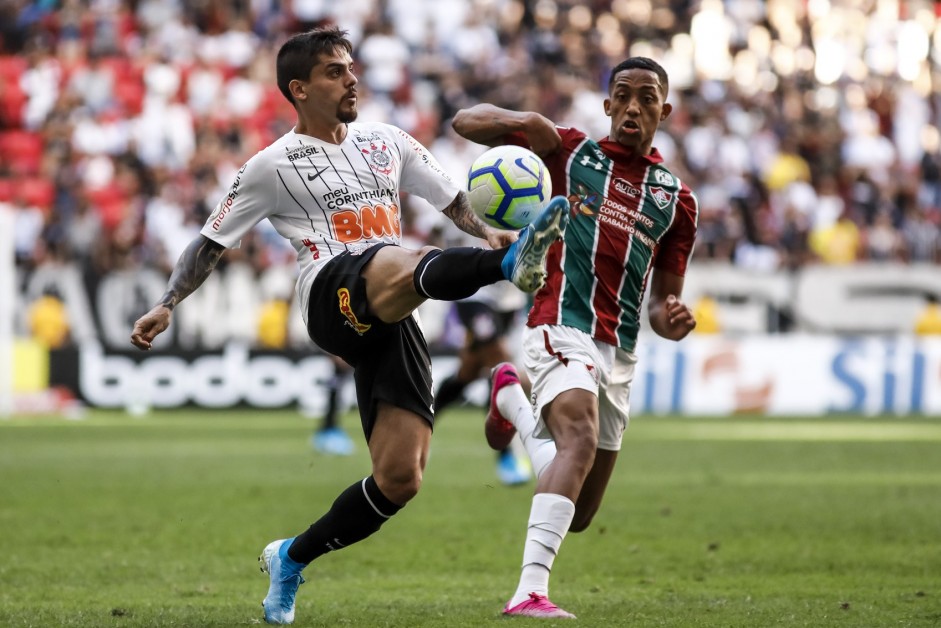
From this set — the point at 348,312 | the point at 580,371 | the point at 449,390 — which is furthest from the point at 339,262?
the point at 449,390

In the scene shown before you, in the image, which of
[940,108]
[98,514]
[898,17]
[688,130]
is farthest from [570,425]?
[898,17]

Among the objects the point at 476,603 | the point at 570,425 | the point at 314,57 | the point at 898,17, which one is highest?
the point at 898,17

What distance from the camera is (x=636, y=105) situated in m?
6.91

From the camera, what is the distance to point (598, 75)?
90.1 feet

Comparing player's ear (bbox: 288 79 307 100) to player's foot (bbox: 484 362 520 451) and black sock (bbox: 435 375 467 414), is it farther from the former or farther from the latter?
black sock (bbox: 435 375 467 414)

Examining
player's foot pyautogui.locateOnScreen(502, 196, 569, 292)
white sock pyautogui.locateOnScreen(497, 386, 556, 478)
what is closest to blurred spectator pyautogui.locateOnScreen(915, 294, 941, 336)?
white sock pyautogui.locateOnScreen(497, 386, 556, 478)

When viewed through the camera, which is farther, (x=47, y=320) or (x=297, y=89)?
(x=47, y=320)

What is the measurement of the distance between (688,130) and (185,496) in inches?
660

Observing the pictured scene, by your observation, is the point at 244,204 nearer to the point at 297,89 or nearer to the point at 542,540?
the point at 297,89

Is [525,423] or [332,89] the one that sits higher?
[332,89]

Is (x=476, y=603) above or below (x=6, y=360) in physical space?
below

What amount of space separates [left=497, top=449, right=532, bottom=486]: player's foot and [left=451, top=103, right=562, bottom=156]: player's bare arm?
6.29 metres

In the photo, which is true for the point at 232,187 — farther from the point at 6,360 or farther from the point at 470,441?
the point at 6,360

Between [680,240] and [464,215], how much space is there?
1.16 m
